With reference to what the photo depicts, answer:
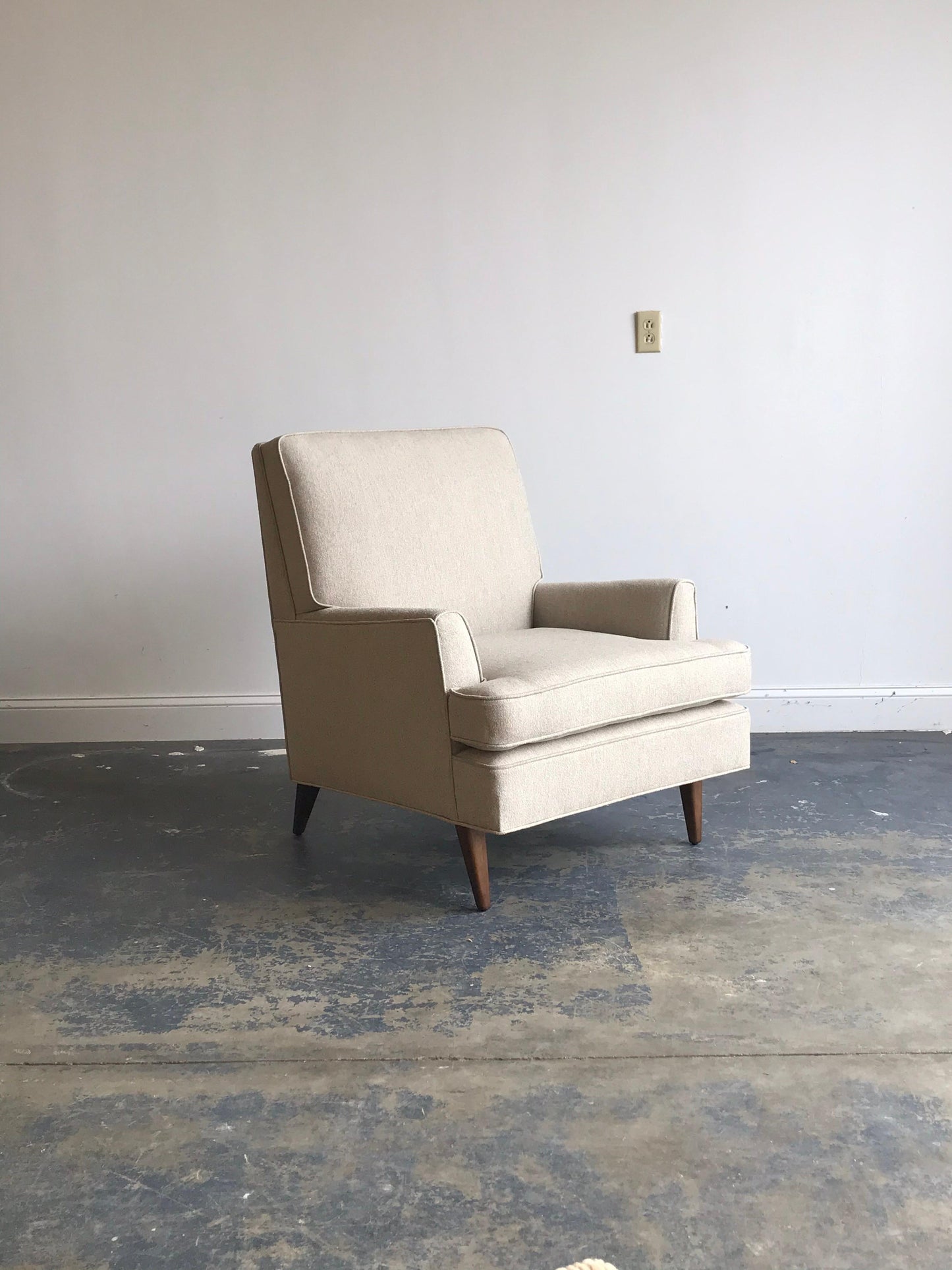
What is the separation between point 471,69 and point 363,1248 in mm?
3110

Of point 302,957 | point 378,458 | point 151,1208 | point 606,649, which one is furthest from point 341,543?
point 151,1208

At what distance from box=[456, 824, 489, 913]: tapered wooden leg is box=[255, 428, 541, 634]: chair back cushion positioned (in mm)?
582

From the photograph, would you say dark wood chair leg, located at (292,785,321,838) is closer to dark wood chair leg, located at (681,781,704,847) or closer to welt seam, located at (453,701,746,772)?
welt seam, located at (453,701,746,772)

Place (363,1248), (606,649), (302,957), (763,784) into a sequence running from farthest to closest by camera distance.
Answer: (763,784) → (606,649) → (302,957) → (363,1248)

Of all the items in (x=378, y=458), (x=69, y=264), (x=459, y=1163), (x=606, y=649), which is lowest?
(x=459, y=1163)

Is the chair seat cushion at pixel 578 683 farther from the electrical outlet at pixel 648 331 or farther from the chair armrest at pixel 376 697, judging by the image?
the electrical outlet at pixel 648 331

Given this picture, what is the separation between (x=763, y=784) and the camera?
2832 millimetres

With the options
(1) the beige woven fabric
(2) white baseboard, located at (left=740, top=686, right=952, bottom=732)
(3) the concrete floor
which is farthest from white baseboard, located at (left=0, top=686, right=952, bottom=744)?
(1) the beige woven fabric

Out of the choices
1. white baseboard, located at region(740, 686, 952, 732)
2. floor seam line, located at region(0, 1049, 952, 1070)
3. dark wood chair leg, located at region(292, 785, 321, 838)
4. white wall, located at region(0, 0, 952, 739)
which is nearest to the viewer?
floor seam line, located at region(0, 1049, 952, 1070)

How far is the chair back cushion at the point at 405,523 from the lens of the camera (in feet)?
7.70

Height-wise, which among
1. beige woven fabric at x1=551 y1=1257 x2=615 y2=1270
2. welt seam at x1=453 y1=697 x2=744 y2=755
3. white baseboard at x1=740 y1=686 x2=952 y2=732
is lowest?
white baseboard at x1=740 y1=686 x2=952 y2=732

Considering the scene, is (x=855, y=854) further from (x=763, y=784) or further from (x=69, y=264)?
(x=69, y=264)

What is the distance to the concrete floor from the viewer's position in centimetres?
115

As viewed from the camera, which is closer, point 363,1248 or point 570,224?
point 363,1248
